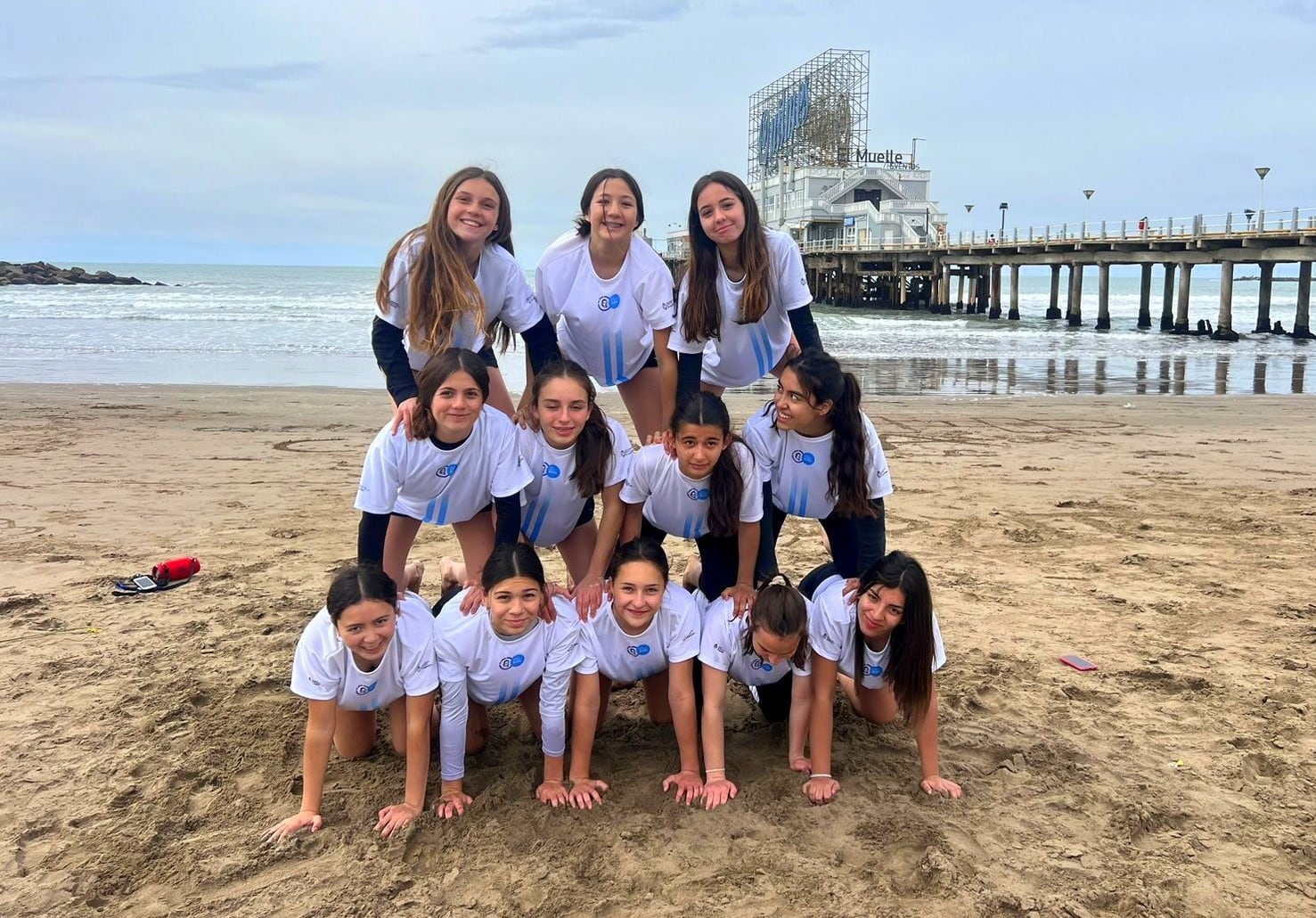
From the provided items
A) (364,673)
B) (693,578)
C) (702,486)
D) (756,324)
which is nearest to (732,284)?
(756,324)

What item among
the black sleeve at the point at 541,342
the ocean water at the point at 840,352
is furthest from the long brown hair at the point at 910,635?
the ocean water at the point at 840,352

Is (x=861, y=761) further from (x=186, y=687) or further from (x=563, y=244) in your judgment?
(x=186, y=687)

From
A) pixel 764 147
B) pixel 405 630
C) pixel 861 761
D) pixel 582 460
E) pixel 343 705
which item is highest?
pixel 764 147

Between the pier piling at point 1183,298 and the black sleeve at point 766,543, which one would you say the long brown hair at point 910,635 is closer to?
the black sleeve at point 766,543

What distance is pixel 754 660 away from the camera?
3629 millimetres

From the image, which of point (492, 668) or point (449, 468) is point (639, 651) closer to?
point (492, 668)

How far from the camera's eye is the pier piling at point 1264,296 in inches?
1073

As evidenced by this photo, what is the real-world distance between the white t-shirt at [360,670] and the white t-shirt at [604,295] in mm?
1598

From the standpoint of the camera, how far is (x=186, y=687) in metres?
4.06

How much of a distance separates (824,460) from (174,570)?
384 cm

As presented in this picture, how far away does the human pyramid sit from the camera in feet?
10.8

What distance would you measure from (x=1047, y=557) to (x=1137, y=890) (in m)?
3.44

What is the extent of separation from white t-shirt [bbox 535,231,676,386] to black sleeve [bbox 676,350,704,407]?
179mm

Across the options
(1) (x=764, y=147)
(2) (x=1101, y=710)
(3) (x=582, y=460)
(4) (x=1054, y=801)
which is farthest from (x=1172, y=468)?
(1) (x=764, y=147)
